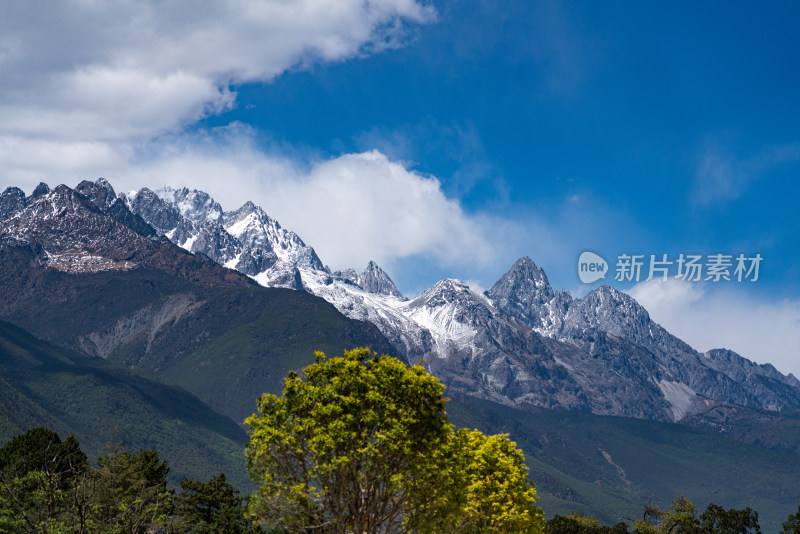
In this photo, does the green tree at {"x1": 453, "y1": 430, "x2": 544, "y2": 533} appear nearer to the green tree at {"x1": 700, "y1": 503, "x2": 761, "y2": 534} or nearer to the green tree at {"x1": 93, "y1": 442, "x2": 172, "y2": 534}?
the green tree at {"x1": 93, "y1": 442, "x2": 172, "y2": 534}

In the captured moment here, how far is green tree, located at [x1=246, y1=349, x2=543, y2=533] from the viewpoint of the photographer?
46.6 metres

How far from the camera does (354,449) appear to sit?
4675 cm

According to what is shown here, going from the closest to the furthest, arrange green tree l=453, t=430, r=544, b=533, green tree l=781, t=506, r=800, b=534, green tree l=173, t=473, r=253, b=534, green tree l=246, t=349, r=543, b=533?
green tree l=246, t=349, r=543, b=533, green tree l=453, t=430, r=544, b=533, green tree l=781, t=506, r=800, b=534, green tree l=173, t=473, r=253, b=534

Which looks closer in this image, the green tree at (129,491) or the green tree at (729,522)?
the green tree at (129,491)

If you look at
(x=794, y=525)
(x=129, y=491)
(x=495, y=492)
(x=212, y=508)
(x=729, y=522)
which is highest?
(x=794, y=525)

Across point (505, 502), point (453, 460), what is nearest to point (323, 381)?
point (453, 460)

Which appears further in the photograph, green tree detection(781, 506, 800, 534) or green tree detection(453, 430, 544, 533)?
green tree detection(781, 506, 800, 534)

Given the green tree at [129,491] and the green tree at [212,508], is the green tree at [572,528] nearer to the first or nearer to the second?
the green tree at [212,508]

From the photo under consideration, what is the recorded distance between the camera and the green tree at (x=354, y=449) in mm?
46594

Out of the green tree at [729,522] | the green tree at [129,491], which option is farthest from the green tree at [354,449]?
the green tree at [729,522]

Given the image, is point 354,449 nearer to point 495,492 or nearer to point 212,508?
point 495,492

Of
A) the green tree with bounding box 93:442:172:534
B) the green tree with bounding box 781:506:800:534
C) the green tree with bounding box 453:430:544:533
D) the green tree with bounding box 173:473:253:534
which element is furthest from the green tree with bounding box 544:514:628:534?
the green tree with bounding box 453:430:544:533

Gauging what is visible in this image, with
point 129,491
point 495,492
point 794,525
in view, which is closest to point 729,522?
point 794,525

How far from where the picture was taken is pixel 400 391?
48375mm
